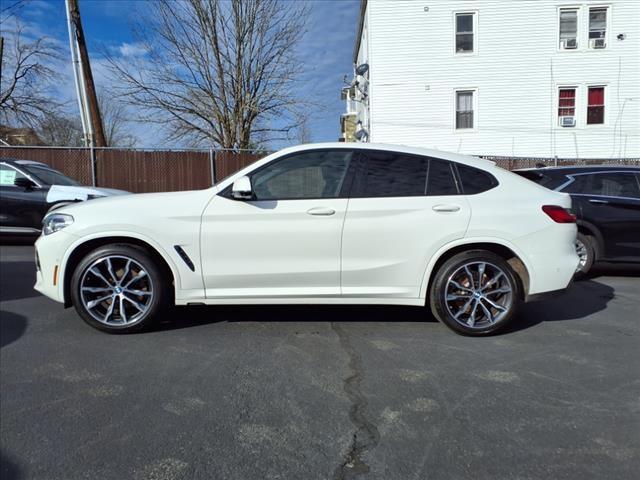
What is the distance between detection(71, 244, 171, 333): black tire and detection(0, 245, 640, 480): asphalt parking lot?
0.49 ft

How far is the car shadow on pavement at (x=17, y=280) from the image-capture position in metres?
5.55

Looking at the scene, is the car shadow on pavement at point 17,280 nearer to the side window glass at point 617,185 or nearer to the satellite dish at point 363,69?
the side window glass at point 617,185

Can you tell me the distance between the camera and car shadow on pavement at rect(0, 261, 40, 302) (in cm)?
555

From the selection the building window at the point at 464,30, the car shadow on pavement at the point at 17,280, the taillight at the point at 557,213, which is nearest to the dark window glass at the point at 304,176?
the taillight at the point at 557,213

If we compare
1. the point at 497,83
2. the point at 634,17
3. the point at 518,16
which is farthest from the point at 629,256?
the point at 634,17

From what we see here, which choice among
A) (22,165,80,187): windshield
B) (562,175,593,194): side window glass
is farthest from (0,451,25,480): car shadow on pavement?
(22,165,80,187): windshield

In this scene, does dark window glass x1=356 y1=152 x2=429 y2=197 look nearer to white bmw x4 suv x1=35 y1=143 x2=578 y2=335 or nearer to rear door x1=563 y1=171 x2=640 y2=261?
white bmw x4 suv x1=35 y1=143 x2=578 y2=335

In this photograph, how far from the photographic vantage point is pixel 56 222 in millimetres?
4125

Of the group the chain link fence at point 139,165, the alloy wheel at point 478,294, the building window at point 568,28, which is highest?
the building window at point 568,28

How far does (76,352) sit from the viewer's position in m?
3.77

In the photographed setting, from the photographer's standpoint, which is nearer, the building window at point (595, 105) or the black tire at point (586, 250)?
the black tire at point (586, 250)

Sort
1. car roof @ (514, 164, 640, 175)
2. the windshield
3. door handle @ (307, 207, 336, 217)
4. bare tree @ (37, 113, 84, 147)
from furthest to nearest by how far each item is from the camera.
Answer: bare tree @ (37, 113, 84, 147) → the windshield → car roof @ (514, 164, 640, 175) → door handle @ (307, 207, 336, 217)

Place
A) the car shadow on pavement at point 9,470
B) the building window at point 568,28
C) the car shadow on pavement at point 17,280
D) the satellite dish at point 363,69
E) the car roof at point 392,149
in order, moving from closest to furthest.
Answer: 1. the car shadow on pavement at point 9,470
2. the car roof at point 392,149
3. the car shadow on pavement at point 17,280
4. the building window at point 568,28
5. the satellite dish at point 363,69

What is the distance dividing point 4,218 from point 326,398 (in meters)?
8.15
